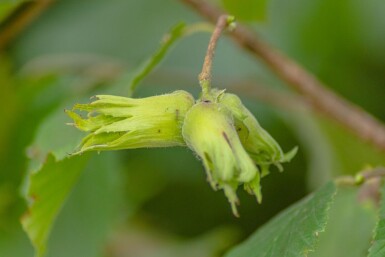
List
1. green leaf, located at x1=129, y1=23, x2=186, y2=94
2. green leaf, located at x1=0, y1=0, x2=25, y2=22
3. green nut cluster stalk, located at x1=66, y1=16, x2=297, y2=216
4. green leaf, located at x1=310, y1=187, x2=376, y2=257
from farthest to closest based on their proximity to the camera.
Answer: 1. green leaf, located at x1=0, y1=0, x2=25, y2=22
2. green leaf, located at x1=310, y1=187, x2=376, y2=257
3. green leaf, located at x1=129, y1=23, x2=186, y2=94
4. green nut cluster stalk, located at x1=66, y1=16, x2=297, y2=216

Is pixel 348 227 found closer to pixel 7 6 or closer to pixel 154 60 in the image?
pixel 154 60

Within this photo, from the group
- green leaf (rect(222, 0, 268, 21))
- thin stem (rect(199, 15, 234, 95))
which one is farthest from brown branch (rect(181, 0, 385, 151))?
thin stem (rect(199, 15, 234, 95))

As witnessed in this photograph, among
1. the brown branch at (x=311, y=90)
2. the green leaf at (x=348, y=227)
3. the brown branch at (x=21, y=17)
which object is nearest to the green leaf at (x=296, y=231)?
the green leaf at (x=348, y=227)

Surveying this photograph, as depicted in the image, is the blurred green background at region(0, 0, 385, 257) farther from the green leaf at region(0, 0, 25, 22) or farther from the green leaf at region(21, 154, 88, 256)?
the green leaf at region(21, 154, 88, 256)

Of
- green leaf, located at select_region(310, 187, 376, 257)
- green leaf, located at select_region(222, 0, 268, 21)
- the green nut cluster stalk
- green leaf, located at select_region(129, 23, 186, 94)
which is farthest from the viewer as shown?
green leaf, located at select_region(222, 0, 268, 21)

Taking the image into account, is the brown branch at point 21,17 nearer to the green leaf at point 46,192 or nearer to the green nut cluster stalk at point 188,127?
the green leaf at point 46,192

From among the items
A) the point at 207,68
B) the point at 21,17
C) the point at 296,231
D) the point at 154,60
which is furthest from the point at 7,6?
the point at 296,231

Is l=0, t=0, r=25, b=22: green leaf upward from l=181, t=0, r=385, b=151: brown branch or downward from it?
upward
